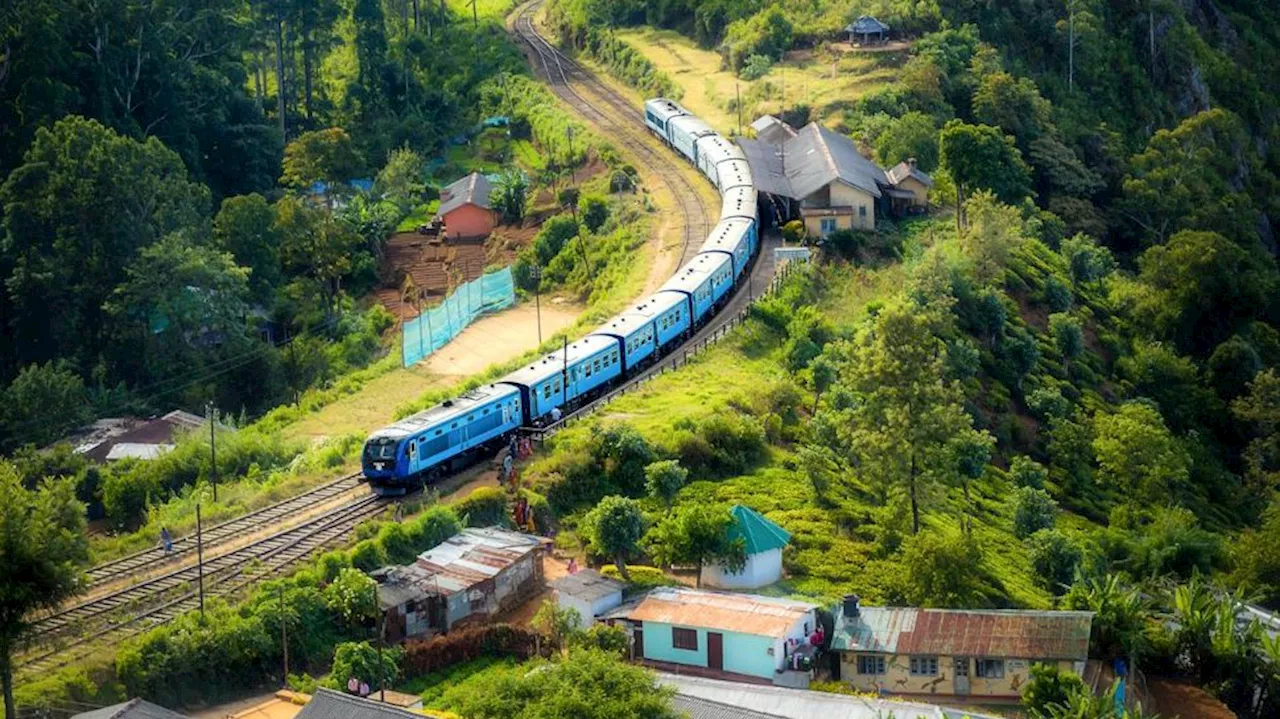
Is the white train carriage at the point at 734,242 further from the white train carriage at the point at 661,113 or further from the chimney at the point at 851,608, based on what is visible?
the chimney at the point at 851,608

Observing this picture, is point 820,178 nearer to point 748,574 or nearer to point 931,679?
point 748,574

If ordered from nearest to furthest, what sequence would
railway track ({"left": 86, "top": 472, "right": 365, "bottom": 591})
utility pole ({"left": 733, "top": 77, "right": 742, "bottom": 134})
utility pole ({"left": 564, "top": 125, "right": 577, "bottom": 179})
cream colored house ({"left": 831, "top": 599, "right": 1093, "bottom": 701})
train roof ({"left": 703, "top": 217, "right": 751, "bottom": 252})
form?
cream colored house ({"left": 831, "top": 599, "right": 1093, "bottom": 701}) < railway track ({"left": 86, "top": 472, "right": 365, "bottom": 591}) < train roof ({"left": 703, "top": 217, "right": 751, "bottom": 252}) < utility pole ({"left": 564, "top": 125, "right": 577, "bottom": 179}) < utility pole ({"left": 733, "top": 77, "right": 742, "bottom": 134})

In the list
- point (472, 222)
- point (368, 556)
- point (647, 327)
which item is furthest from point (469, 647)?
point (472, 222)

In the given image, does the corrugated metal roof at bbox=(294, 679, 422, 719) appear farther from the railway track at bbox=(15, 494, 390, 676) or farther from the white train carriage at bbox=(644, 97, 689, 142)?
the white train carriage at bbox=(644, 97, 689, 142)

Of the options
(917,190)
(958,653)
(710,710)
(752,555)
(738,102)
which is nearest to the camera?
(710,710)

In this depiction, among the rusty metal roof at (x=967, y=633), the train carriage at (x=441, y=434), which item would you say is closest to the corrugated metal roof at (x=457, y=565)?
the train carriage at (x=441, y=434)

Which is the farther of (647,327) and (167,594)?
(647,327)

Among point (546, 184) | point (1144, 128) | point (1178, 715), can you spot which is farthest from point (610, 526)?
point (1144, 128)

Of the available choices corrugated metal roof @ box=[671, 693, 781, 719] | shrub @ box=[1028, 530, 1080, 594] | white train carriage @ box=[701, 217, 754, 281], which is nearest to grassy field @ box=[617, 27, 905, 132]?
white train carriage @ box=[701, 217, 754, 281]
